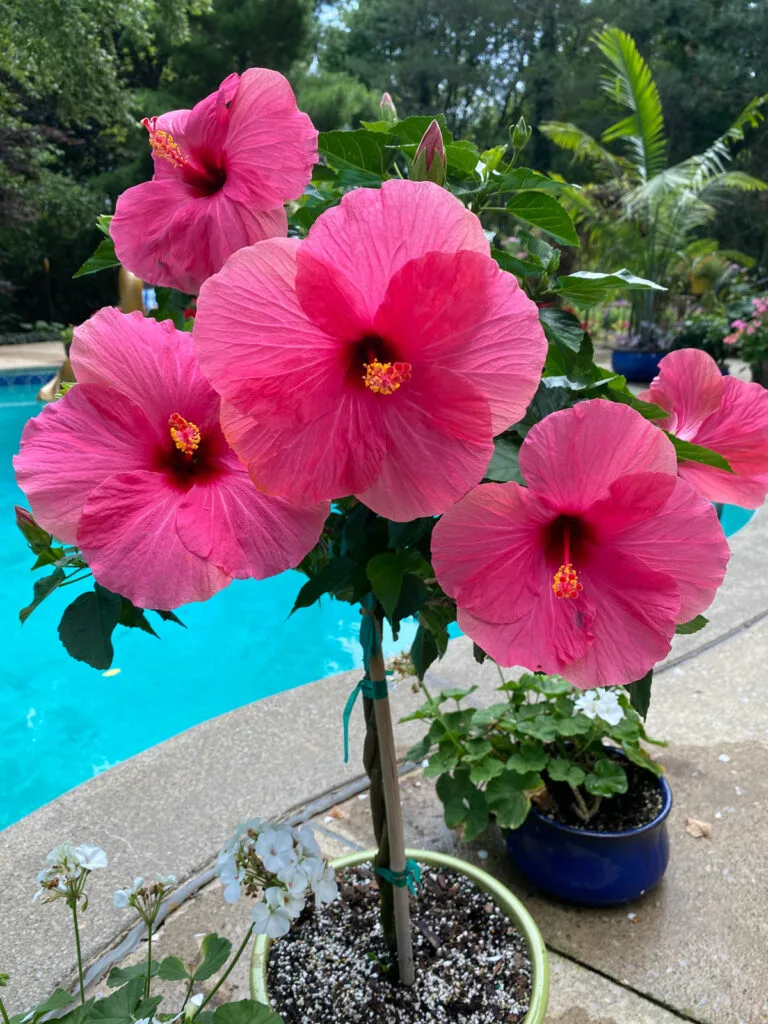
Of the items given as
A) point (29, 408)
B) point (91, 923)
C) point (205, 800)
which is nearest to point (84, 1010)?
point (91, 923)

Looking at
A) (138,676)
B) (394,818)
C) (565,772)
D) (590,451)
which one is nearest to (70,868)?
(394,818)

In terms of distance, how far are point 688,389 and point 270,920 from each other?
2.59ft

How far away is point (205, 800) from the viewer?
2.17m

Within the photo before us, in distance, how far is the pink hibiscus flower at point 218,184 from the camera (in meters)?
0.69

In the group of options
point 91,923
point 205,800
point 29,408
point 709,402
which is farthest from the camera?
point 29,408

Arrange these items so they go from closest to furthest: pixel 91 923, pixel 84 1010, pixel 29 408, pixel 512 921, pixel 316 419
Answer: pixel 316 419, pixel 84 1010, pixel 512 921, pixel 91 923, pixel 29 408

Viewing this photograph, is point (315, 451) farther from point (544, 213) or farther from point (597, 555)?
point (544, 213)

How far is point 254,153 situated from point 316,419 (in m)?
0.28

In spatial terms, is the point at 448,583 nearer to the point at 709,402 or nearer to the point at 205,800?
the point at 709,402

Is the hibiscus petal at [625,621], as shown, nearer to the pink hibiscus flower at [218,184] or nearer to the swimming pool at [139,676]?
the pink hibiscus flower at [218,184]

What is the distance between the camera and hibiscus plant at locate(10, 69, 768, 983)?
558 millimetres

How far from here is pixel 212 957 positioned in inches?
40.4

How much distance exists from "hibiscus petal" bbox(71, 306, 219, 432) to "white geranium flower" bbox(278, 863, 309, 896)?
61 cm

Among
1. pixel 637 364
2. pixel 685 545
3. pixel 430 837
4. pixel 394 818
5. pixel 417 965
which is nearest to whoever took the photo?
pixel 685 545
